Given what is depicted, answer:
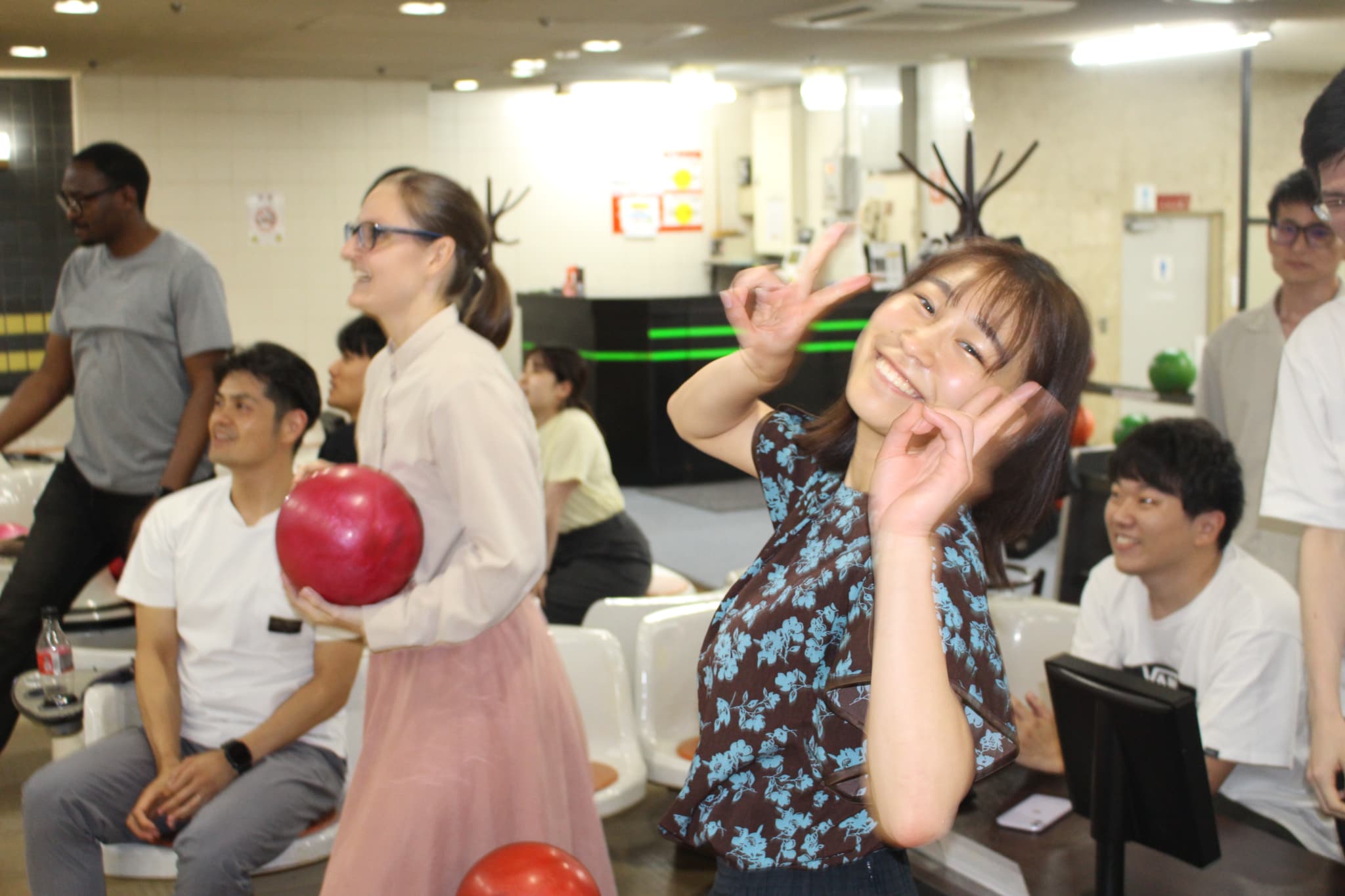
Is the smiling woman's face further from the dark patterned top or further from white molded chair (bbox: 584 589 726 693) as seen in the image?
white molded chair (bbox: 584 589 726 693)

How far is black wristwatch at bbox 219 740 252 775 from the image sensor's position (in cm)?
240

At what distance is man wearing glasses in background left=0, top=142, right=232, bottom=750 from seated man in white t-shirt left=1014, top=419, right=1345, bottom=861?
2212 mm

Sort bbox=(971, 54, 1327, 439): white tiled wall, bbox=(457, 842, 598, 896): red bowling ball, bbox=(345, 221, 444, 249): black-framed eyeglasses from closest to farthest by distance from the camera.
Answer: bbox=(457, 842, 598, 896): red bowling ball, bbox=(345, 221, 444, 249): black-framed eyeglasses, bbox=(971, 54, 1327, 439): white tiled wall

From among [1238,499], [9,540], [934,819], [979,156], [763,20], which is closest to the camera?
[934,819]

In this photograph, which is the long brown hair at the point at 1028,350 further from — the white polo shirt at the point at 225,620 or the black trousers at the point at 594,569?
the black trousers at the point at 594,569

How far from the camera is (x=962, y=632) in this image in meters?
1.08

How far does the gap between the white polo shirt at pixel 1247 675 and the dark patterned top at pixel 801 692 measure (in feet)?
3.78

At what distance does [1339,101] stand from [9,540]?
361 cm

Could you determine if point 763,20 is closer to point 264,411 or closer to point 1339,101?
point 264,411

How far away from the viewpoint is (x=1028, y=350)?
1.23 metres

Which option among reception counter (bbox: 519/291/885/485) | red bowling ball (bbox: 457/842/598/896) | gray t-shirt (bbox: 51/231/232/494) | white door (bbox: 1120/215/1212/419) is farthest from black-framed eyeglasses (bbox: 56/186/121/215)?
white door (bbox: 1120/215/1212/419)

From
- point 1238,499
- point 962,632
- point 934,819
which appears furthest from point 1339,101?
point 1238,499

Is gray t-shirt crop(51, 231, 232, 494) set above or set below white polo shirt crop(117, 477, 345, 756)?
above

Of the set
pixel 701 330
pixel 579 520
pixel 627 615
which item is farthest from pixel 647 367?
pixel 627 615
